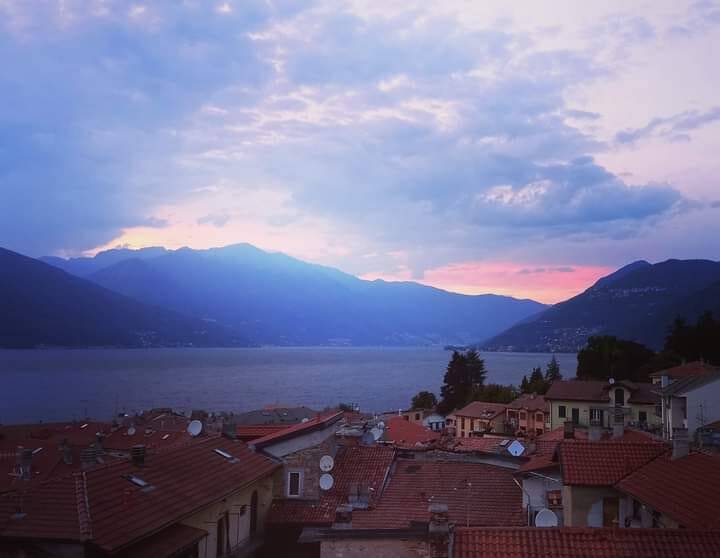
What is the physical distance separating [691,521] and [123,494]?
11.7 metres

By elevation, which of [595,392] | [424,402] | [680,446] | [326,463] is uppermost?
[680,446]

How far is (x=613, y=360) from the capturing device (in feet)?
283

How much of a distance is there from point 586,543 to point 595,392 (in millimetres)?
52776

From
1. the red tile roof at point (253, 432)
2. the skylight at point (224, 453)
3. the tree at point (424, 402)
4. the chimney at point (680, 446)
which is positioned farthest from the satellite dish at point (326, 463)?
the tree at point (424, 402)

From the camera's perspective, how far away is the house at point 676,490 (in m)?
13.9

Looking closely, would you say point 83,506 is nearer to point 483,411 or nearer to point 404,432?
point 404,432

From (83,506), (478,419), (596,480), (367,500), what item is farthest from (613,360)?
(83,506)

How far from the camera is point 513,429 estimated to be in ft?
A: 236

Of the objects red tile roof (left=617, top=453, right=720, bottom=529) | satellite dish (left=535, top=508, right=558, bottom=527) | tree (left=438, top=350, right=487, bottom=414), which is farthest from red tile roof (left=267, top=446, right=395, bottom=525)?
tree (left=438, top=350, right=487, bottom=414)

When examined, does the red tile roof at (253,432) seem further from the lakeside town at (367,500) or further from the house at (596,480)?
the house at (596,480)

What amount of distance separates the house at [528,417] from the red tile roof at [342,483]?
48.5m

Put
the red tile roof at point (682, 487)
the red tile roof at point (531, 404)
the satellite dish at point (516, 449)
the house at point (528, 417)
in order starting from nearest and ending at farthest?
the red tile roof at point (682, 487) → the satellite dish at point (516, 449) → the house at point (528, 417) → the red tile roof at point (531, 404)

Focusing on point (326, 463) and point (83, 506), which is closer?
point (83, 506)

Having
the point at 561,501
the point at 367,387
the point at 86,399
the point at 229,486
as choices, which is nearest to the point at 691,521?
the point at 561,501
